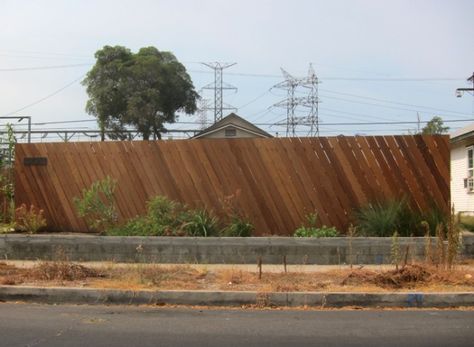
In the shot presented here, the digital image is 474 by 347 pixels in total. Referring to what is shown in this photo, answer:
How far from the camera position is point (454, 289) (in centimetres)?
885

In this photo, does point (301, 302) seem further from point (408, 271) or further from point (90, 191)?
point (90, 191)

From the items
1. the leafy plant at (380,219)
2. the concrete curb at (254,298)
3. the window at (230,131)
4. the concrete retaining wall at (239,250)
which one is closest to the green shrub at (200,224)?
the concrete retaining wall at (239,250)

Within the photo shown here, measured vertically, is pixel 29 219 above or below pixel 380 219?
below

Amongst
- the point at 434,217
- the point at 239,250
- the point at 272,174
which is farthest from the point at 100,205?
the point at 434,217

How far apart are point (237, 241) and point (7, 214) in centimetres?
654

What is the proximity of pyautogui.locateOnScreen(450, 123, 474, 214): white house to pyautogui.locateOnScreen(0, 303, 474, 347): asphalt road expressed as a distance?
13582 millimetres

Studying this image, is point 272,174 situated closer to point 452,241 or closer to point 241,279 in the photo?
point 241,279

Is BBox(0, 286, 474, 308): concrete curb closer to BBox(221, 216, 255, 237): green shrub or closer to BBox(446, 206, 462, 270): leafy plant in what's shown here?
BBox(446, 206, 462, 270): leafy plant

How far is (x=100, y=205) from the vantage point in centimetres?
1309

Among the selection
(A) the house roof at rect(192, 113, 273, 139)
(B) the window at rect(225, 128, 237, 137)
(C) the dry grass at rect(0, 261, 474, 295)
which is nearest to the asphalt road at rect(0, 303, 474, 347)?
(C) the dry grass at rect(0, 261, 474, 295)

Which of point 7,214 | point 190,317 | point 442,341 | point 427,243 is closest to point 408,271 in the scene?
point 427,243

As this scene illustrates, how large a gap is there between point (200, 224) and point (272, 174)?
2087mm

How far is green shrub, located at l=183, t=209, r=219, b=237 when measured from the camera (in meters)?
12.4

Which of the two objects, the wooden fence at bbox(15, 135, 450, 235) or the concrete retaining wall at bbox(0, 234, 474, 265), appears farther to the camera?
the wooden fence at bbox(15, 135, 450, 235)
